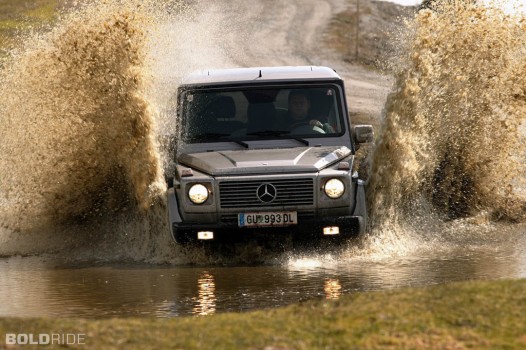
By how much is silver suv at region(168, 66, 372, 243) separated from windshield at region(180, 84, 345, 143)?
1 cm

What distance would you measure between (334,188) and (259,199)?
2.40 ft

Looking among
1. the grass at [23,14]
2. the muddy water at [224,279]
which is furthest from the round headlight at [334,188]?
the grass at [23,14]

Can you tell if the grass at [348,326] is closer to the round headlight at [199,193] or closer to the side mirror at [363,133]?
the round headlight at [199,193]

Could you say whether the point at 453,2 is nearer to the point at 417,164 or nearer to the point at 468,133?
the point at 468,133

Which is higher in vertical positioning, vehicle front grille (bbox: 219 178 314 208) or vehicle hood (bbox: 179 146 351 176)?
vehicle hood (bbox: 179 146 351 176)

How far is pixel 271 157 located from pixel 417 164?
270 centimetres

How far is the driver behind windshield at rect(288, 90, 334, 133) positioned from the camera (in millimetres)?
11719

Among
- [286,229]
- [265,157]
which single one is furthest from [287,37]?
[286,229]

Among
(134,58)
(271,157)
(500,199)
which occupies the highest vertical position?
(134,58)

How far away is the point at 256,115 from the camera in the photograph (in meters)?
11.7

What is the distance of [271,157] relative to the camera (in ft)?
35.7

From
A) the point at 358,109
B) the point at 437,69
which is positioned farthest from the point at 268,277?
the point at 358,109

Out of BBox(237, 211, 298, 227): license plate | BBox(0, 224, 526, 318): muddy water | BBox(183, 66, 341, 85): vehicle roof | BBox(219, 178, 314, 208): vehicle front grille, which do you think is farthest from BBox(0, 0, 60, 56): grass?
BBox(237, 211, 298, 227): license plate

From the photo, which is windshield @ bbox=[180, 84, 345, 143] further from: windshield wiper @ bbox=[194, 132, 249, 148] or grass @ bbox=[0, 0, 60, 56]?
grass @ bbox=[0, 0, 60, 56]
